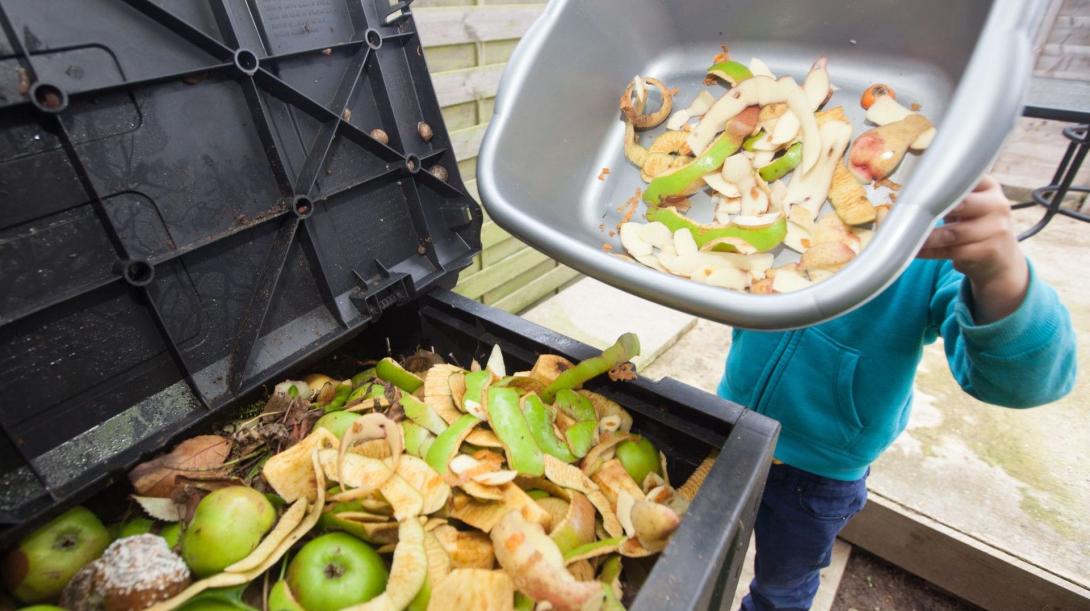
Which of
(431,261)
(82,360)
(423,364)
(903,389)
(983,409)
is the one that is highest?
(82,360)

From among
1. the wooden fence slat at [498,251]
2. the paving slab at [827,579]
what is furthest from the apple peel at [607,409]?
the wooden fence slat at [498,251]

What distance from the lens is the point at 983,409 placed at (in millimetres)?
1724

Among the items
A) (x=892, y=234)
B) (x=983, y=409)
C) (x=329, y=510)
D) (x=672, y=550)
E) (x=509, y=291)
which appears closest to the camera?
(x=892, y=234)

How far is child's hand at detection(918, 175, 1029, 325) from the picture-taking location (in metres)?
0.57

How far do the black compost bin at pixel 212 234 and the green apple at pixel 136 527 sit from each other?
0.28ft

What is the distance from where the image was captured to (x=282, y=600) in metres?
0.66

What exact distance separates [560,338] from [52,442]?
2.35ft

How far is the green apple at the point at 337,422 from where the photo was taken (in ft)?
2.77

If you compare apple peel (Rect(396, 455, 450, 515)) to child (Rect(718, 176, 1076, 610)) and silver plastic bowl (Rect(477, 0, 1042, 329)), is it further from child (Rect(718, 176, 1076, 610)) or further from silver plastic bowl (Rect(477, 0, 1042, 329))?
child (Rect(718, 176, 1076, 610))

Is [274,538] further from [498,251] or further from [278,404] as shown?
[498,251]

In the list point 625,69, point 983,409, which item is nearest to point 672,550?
point 625,69

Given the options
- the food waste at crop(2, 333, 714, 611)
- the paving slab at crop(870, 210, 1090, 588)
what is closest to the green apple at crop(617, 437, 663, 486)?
the food waste at crop(2, 333, 714, 611)

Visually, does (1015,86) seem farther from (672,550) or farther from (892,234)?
(672,550)

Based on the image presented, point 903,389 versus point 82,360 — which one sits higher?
point 82,360
